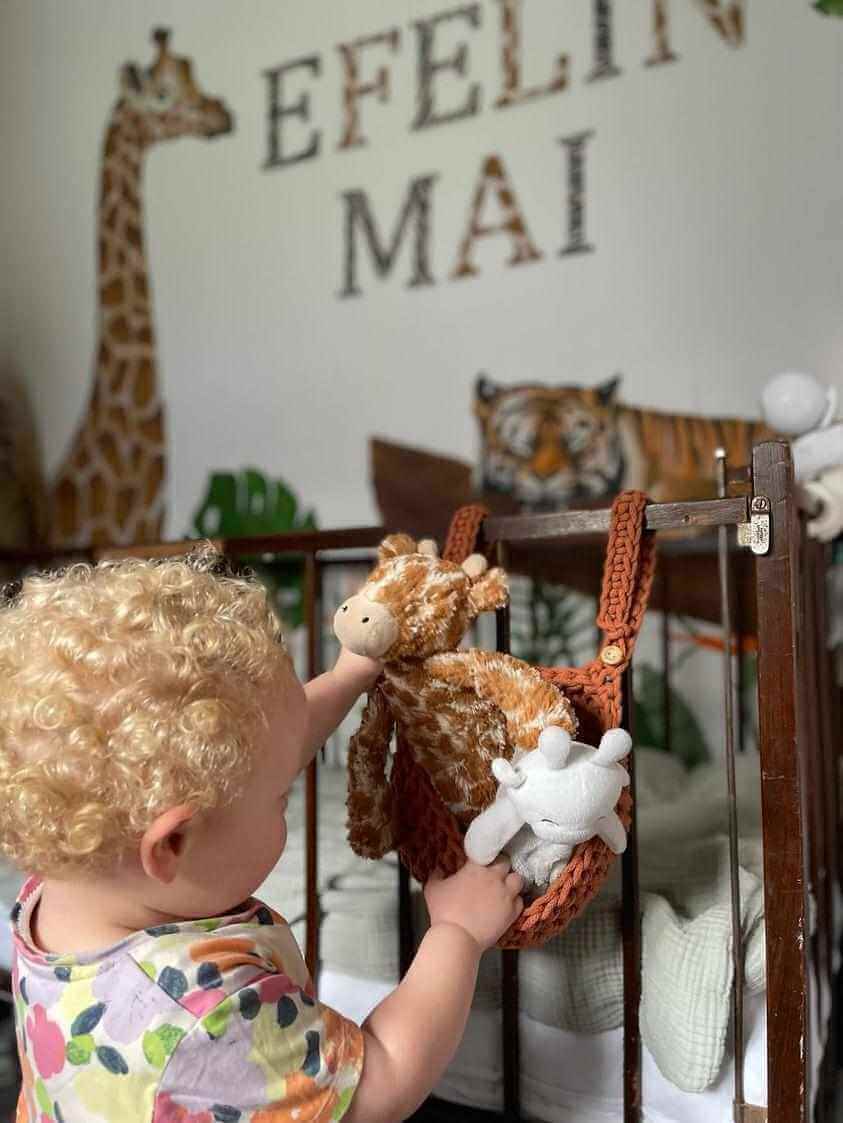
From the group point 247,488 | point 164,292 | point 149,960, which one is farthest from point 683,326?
point 149,960

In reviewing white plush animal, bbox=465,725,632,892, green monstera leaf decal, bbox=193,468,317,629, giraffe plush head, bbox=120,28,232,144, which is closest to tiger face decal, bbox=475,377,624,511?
green monstera leaf decal, bbox=193,468,317,629

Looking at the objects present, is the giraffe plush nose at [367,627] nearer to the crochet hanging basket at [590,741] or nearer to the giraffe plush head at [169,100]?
the crochet hanging basket at [590,741]

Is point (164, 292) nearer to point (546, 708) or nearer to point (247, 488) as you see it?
point (247, 488)

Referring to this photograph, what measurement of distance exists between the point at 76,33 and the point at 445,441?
4.41 ft

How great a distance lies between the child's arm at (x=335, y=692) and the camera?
771 mm

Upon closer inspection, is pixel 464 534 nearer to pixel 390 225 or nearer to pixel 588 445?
pixel 588 445

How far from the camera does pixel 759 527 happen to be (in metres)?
0.77

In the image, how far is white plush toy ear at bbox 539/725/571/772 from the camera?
0.69 metres

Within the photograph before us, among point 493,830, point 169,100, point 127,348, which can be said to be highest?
point 169,100

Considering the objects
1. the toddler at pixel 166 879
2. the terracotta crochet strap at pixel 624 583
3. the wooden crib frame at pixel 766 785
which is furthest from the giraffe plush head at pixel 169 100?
the toddler at pixel 166 879

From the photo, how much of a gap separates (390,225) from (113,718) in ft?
5.22

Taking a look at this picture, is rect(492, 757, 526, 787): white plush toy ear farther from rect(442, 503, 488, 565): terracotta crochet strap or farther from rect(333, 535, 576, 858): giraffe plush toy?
rect(442, 503, 488, 565): terracotta crochet strap

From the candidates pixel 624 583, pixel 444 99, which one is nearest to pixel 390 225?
pixel 444 99

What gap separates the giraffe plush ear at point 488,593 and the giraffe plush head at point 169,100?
1.72m
